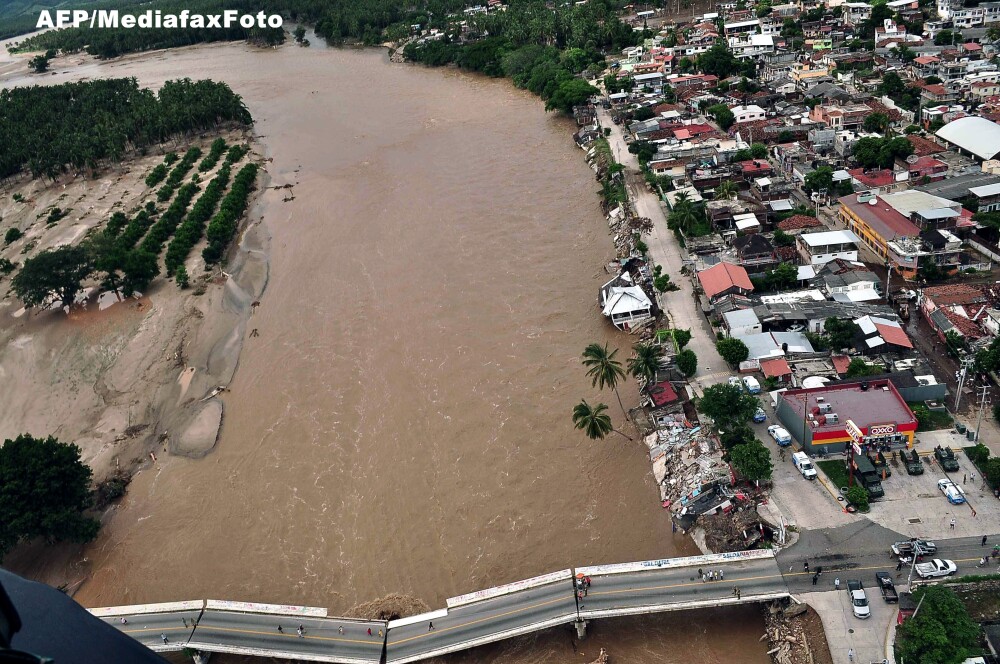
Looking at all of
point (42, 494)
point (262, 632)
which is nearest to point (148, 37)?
point (42, 494)

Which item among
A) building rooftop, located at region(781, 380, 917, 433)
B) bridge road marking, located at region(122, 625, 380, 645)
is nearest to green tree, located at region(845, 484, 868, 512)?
building rooftop, located at region(781, 380, 917, 433)

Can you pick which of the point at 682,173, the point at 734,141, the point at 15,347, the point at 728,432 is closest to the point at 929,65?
the point at 734,141

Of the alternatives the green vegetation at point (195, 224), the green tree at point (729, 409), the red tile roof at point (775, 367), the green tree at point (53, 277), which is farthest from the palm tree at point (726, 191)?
the green tree at point (53, 277)

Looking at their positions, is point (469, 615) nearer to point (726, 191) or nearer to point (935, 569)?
point (935, 569)

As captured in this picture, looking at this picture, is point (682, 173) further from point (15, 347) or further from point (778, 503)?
point (15, 347)

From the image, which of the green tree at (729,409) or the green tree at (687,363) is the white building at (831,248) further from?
the green tree at (729,409)
